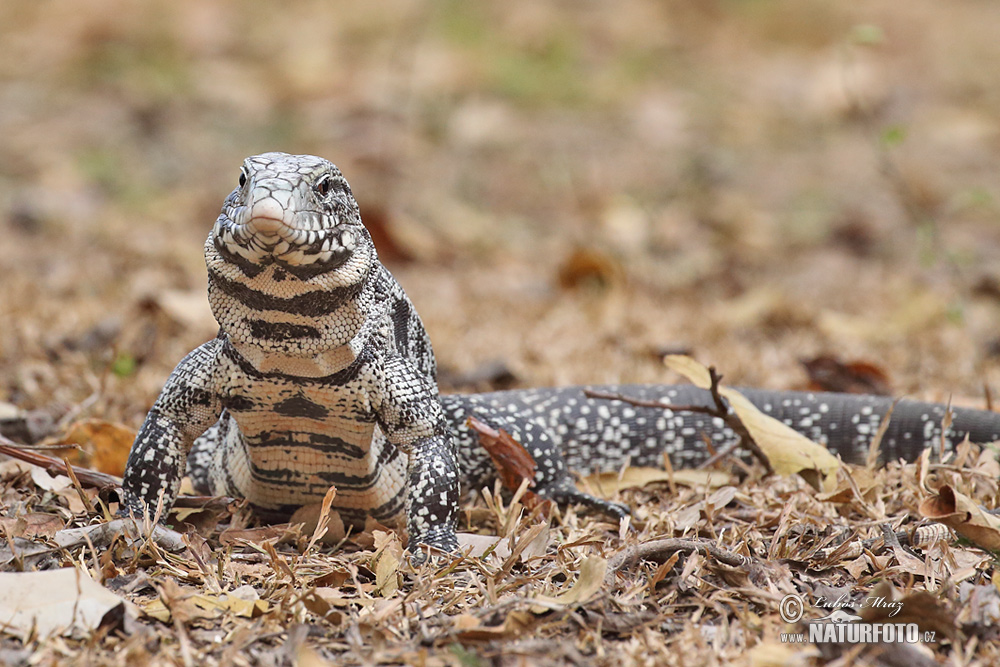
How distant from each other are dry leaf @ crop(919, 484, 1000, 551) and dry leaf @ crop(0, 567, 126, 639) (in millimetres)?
2350

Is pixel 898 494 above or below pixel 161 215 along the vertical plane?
below

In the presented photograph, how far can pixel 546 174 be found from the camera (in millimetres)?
10609

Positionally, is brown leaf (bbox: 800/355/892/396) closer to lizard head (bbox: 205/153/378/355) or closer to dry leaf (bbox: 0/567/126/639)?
lizard head (bbox: 205/153/378/355)

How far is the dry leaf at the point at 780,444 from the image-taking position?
3.88 m

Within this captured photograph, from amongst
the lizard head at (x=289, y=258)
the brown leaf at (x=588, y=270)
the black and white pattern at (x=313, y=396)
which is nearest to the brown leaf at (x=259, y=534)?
the black and white pattern at (x=313, y=396)

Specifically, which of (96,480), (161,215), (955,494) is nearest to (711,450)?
(955,494)

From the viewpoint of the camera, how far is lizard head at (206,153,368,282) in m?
2.89

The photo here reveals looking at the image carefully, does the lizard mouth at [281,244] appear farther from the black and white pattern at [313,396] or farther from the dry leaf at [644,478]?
the dry leaf at [644,478]

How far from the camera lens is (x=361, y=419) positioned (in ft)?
11.3

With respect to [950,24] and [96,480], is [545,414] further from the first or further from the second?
[950,24]

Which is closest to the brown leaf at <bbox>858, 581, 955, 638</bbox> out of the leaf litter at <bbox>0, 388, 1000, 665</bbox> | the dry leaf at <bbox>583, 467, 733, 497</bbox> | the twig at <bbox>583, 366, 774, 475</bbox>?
the leaf litter at <bbox>0, 388, 1000, 665</bbox>

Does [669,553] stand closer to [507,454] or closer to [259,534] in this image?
[507,454]

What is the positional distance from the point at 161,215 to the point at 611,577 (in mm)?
6773

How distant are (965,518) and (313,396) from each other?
201 centimetres
